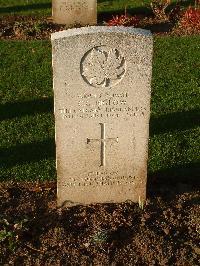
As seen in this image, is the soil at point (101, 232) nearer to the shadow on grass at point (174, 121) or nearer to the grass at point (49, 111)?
the grass at point (49, 111)

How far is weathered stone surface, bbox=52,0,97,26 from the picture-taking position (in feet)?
38.8

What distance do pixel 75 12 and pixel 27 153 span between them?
586 centimetres

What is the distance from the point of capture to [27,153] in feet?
22.9

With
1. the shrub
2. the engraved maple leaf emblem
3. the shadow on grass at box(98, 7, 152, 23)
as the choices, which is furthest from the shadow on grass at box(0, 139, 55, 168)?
the shadow on grass at box(98, 7, 152, 23)

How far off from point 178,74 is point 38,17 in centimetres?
472

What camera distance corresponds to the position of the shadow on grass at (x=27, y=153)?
6.80 meters

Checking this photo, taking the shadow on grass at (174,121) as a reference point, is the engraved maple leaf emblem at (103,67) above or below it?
above

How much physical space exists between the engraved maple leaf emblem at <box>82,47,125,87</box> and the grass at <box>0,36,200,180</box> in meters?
1.93

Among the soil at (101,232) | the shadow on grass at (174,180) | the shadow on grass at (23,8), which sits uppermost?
the shadow on grass at (23,8)

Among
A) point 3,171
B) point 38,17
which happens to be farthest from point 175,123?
point 38,17

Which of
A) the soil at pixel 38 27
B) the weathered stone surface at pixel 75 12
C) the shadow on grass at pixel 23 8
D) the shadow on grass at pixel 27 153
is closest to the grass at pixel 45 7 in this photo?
the shadow on grass at pixel 23 8

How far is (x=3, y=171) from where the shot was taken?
6.55 meters

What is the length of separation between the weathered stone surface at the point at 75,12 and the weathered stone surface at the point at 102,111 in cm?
709

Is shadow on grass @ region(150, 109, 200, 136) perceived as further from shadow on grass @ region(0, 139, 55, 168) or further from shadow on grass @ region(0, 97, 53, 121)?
shadow on grass @ region(0, 97, 53, 121)
